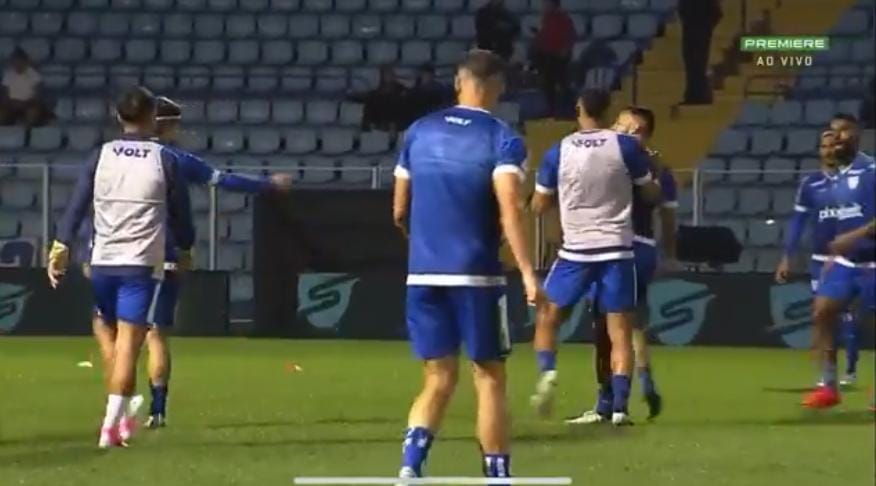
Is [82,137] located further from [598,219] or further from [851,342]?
[598,219]

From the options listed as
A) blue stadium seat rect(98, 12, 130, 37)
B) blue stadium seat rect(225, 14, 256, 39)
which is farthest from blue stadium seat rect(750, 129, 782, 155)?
blue stadium seat rect(98, 12, 130, 37)

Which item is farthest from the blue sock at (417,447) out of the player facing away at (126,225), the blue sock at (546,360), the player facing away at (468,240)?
the blue sock at (546,360)

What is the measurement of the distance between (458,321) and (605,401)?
3.63 meters

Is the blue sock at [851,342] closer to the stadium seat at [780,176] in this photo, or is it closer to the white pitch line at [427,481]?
the stadium seat at [780,176]

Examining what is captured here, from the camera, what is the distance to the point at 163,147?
33.4ft

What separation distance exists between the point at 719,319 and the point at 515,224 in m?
11.3

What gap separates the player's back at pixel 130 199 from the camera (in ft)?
33.2

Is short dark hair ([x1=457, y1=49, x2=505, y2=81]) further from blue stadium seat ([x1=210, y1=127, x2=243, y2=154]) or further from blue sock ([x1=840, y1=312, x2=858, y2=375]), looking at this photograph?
blue stadium seat ([x1=210, y1=127, x2=243, y2=154])

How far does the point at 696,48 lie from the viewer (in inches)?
858

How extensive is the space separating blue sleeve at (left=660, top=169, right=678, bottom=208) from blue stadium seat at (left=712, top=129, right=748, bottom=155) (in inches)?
363

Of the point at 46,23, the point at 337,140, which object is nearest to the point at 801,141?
the point at 337,140

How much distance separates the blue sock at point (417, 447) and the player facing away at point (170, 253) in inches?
95.9

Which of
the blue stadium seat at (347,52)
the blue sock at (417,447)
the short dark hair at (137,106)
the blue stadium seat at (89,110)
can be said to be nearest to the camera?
the blue sock at (417,447)

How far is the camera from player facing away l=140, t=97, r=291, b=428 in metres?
10.3
